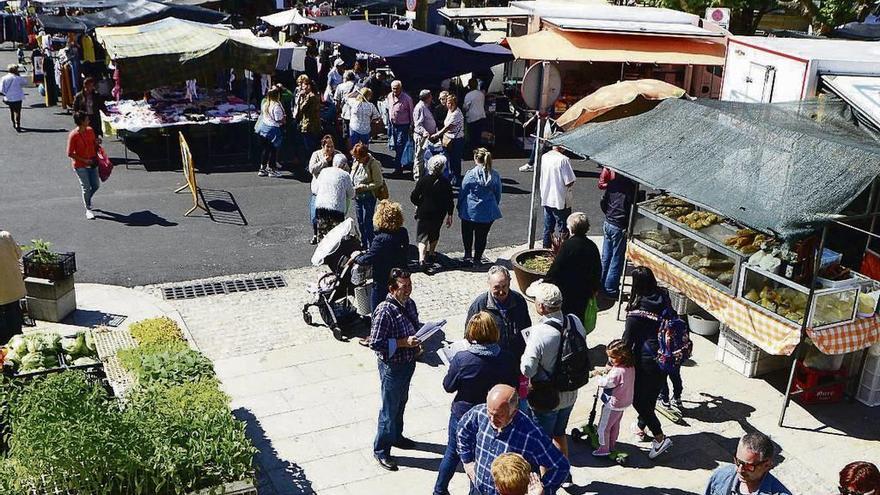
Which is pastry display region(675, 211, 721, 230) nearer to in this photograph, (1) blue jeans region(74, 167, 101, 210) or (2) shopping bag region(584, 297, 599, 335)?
(2) shopping bag region(584, 297, 599, 335)

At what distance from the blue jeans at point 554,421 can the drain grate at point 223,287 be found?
17.3 ft

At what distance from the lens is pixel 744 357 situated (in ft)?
30.1

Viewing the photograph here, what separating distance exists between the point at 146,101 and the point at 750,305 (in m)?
14.7

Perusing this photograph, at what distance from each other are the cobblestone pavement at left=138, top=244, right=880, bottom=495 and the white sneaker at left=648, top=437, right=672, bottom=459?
0.08m

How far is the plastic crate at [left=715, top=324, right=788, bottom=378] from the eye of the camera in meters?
9.10

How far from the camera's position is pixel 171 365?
696cm

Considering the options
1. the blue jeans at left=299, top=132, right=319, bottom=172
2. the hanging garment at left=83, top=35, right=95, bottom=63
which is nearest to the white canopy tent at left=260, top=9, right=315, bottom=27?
A: the hanging garment at left=83, top=35, right=95, bottom=63

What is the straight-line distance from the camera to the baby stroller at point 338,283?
977cm

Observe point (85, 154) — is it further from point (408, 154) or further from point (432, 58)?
point (432, 58)

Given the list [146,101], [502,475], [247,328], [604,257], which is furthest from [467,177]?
[146,101]

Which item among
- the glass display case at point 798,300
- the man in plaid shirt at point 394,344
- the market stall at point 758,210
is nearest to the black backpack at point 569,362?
the man in plaid shirt at point 394,344

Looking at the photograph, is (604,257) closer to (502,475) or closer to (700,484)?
(700,484)

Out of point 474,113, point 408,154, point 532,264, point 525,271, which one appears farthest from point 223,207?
point 525,271

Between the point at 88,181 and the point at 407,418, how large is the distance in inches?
305
